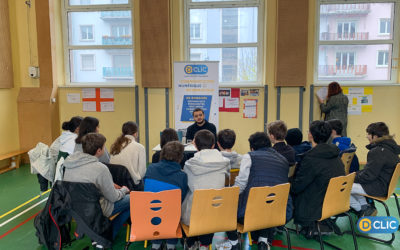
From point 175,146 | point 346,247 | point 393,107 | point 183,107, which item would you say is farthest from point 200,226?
point 393,107

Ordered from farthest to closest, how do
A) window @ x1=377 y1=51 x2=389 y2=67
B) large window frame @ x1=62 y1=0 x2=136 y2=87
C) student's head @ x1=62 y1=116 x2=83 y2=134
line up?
large window frame @ x1=62 y1=0 x2=136 y2=87, window @ x1=377 y1=51 x2=389 y2=67, student's head @ x1=62 y1=116 x2=83 y2=134

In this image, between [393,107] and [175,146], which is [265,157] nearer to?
[175,146]

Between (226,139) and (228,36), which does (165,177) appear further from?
(228,36)

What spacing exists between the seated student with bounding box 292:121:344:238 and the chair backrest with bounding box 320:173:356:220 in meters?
0.05

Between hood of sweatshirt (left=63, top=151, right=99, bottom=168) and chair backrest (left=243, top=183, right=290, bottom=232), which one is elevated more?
hood of sweatshirt (left=63, top=151, right=99, bottom=168)

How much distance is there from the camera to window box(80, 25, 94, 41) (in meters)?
6.09

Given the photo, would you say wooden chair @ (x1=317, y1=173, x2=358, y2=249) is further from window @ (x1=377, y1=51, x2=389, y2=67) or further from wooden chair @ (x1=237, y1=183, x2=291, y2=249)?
window @ (x1=377, y1=51, x2=389, y2=67)

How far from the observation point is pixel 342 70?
18.6 feet

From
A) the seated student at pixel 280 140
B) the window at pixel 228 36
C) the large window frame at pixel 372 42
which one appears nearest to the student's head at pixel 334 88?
the large window frame at pixel 372 42

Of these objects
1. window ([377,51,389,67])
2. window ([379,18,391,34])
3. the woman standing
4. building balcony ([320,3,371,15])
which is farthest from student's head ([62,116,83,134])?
window ([379,18,391,34])

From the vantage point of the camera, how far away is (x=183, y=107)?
16.8ft

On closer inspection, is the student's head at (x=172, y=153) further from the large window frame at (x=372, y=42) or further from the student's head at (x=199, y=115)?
the large window frame at (x=372, y=42)

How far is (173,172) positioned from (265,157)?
70 centimetres

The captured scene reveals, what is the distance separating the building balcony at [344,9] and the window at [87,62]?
4380 millimetres
